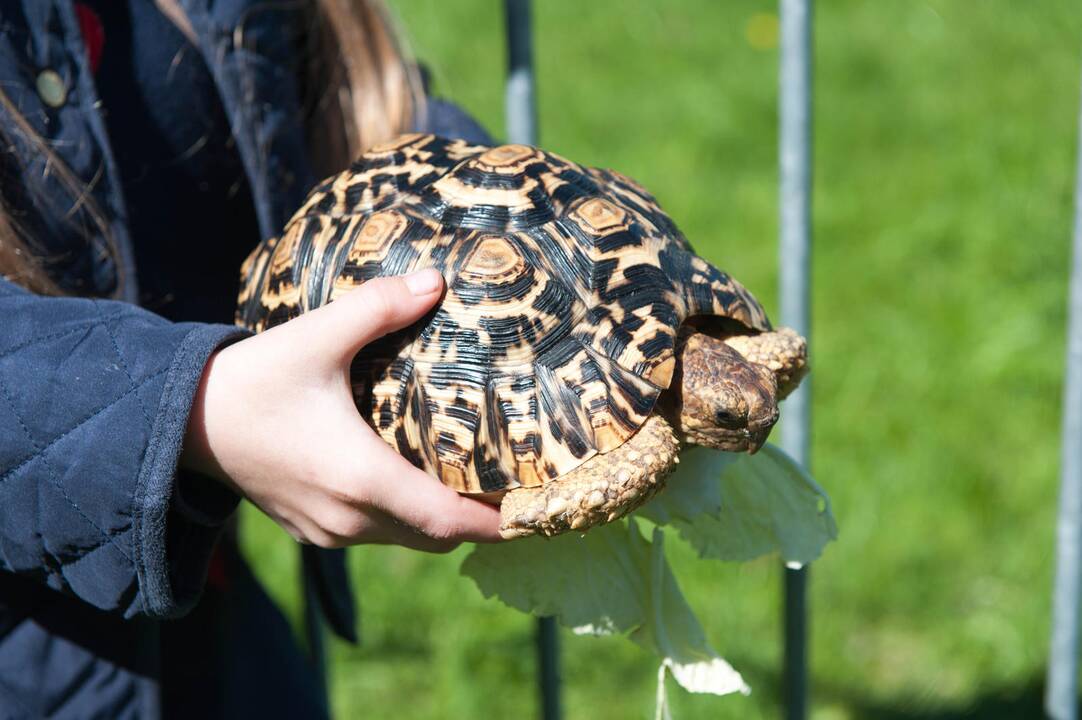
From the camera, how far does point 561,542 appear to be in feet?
3.99

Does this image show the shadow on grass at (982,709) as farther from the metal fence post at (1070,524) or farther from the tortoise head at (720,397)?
the tortoise head at (720,397)

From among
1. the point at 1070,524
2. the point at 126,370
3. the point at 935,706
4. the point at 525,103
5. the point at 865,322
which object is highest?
the point at 525,103

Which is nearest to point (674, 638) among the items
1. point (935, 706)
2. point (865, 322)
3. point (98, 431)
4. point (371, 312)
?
point (371, 312)

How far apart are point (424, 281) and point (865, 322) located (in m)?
2.47

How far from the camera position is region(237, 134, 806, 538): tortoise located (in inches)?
42.9

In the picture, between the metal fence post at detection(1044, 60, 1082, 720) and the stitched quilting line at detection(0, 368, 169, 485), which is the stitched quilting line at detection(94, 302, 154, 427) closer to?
the stitched quilting line at detection(0, 368, 169, 485)

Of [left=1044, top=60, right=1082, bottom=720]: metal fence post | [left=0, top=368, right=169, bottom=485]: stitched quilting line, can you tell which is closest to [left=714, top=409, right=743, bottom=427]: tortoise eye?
[left=0, top=368, right=169, bottom=485]: stitched quilting line

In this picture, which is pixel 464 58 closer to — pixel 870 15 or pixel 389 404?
pixel 870 15

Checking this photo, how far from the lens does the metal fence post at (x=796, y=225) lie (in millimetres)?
1459

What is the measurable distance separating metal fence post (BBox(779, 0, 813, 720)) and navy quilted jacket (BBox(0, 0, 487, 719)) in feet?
1.99

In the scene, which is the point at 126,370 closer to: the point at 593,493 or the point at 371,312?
the point at 371,312

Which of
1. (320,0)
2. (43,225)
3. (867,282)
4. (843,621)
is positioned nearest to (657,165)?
(867,282)

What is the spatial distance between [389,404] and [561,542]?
0.77ft

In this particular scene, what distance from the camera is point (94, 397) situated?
1.08 metres
